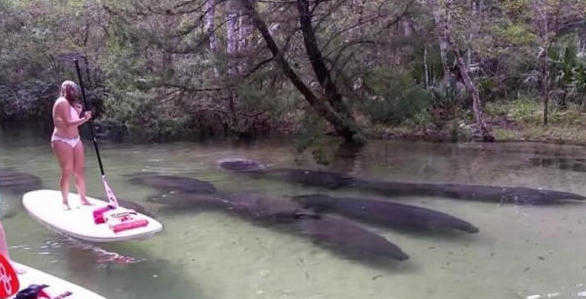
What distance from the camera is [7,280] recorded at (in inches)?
186

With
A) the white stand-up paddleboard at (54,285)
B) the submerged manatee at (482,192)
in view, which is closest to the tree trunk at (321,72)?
the submerged manatee at (482,192)

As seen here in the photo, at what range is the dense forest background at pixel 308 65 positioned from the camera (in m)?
12.4

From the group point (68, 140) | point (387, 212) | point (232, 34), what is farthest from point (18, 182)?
point (387, 212)

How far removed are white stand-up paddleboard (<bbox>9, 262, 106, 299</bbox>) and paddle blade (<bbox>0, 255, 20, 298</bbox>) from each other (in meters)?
0.06

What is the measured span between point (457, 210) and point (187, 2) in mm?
6894

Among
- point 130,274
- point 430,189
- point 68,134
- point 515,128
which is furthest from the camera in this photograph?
point 515,128

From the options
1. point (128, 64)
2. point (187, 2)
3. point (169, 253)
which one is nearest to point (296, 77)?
point (187, 2)

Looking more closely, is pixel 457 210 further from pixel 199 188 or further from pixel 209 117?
pixel 209 117

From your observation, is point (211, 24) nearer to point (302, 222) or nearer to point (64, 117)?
point (64, 117)

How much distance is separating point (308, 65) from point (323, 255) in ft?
23.7

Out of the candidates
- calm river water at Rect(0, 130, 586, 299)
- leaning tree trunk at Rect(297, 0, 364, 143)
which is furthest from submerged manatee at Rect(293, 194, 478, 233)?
leaning tree trunk at Rect(297, 0, 364, 143)

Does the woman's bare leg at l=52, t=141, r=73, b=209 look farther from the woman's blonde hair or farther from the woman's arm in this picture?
the woman's blonde hair

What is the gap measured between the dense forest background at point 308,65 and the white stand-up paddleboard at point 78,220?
4331 millimetres

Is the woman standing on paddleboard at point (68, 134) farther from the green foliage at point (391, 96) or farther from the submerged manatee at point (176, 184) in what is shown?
the green foliage at point (391, 96)
